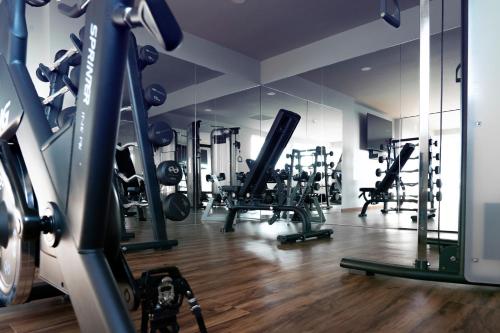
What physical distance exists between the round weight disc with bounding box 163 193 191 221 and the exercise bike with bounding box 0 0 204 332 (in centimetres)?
102

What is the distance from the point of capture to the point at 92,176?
717 millimetres

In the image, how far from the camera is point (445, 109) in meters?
3.84

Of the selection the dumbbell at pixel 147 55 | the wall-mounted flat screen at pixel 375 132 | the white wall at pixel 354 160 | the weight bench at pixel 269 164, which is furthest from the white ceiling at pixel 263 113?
the dumbbell at pixel 147 55

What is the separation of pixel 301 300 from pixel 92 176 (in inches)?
38.9

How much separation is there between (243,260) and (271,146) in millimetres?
1598

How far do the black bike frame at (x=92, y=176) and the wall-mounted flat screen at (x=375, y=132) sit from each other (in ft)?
16.3

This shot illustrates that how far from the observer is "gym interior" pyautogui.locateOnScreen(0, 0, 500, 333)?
28.8 inches

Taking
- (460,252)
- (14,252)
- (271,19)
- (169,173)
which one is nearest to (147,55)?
(169,173)

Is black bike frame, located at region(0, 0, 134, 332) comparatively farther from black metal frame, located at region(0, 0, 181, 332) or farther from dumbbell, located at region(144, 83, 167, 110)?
dumbbell, located at region(144, 83, 167, 110)

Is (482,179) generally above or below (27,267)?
above

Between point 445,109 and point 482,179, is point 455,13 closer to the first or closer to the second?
point 445,109

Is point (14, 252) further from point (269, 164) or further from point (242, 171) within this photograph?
point (242, 171)

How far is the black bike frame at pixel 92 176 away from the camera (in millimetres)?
675

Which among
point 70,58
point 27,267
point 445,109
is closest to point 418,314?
point 27,267
